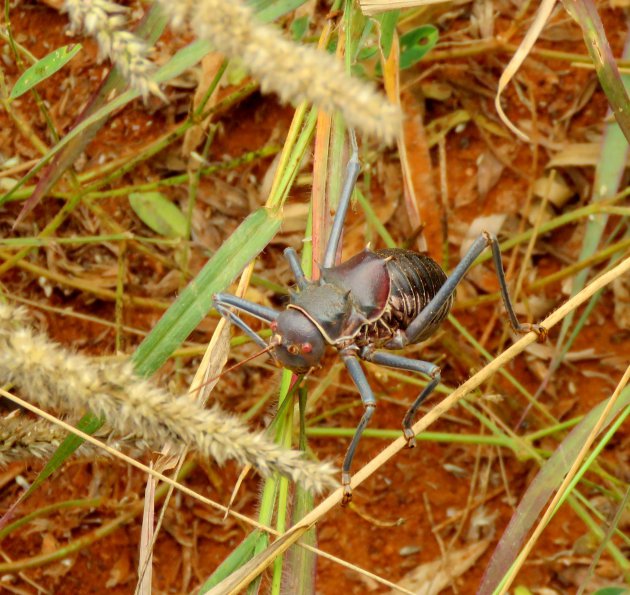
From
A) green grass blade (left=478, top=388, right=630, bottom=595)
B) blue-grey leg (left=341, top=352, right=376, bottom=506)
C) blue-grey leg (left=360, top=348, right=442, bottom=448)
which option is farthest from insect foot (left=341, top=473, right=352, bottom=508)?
green grass blade (left=478, top=388, right=630, bottom=595)

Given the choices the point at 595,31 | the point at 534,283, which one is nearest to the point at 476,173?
the point at 534,283

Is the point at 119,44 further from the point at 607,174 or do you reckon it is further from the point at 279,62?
the point at 607,174

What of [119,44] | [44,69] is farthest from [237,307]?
[119,44]

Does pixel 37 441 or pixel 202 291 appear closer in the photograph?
pixel 37 441

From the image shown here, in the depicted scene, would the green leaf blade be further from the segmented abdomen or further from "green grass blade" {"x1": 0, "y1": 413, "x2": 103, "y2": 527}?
"green grass blade" {"x1": 0, "y1": 413, "x2": 103, "y2": 527}

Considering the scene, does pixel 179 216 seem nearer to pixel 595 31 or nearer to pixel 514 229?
pixel 514 229

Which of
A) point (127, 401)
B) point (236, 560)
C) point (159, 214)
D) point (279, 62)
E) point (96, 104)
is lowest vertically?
point (236, 560)

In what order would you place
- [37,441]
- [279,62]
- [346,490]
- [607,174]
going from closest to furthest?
[279,62] < [37,441] < [346,490] < [607,174]
